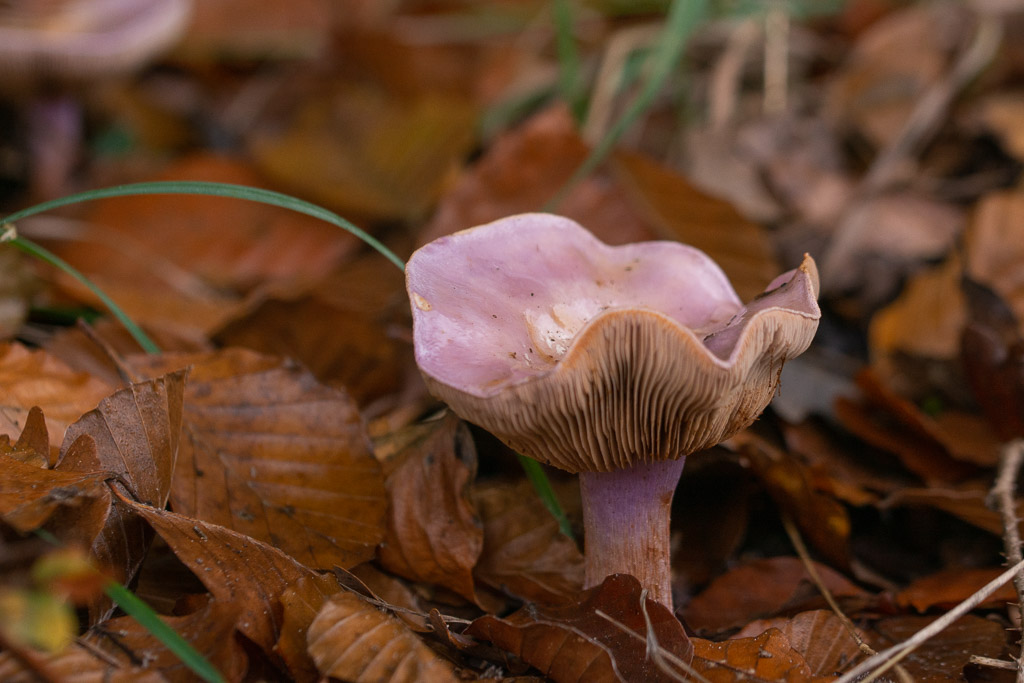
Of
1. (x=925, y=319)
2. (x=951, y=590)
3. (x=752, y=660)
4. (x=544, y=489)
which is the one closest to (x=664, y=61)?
(x=925, y=319)

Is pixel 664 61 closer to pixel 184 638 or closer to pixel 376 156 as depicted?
pixel 376 156

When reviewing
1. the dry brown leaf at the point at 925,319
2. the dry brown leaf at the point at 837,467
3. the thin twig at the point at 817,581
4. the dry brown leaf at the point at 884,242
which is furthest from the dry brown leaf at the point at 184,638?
the dry brown leaf at the point at 884,242

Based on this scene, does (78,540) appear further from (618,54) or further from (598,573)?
(618,54)

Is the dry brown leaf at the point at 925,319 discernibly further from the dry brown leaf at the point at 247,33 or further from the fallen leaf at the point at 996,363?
the dry brown leaf at the point at 247,33

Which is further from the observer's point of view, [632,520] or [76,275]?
[76,275]

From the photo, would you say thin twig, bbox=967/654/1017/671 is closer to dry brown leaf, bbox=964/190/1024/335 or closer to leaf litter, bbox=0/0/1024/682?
leaf litter, bbox=0/0/1024/682

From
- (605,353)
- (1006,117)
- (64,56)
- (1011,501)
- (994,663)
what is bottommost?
(994,663)

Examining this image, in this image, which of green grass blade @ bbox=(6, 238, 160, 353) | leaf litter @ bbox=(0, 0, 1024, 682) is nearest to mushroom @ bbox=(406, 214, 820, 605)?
leaf litter @ bbox=(0, 0, 1024, 682)

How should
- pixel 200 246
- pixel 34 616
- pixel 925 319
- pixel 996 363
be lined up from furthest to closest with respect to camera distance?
pixel 200 246 < pixel 925 319 < pixel 996 363 < pixel 34 616
